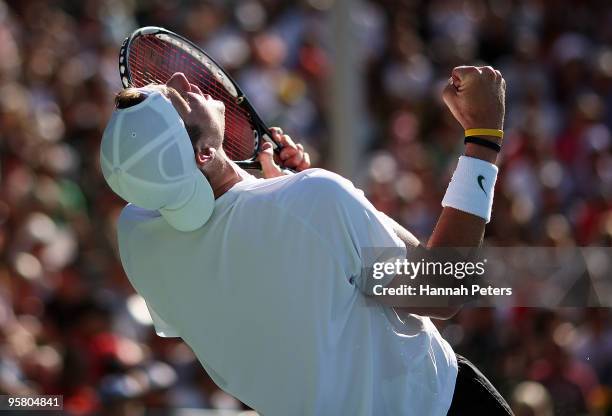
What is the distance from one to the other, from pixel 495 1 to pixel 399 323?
8.79 m

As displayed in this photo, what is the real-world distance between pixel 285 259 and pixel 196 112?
529mm

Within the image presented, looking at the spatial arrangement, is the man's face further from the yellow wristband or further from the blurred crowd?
the blurred crowd

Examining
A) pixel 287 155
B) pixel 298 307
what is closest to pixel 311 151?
pixel 287 155

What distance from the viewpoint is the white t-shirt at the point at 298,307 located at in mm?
3191

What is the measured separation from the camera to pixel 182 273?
336cm

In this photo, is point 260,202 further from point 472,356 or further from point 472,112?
point 472,356

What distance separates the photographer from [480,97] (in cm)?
341

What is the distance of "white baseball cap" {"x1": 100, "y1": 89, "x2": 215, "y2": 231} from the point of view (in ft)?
10.4

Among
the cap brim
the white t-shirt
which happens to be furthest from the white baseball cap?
the white t-shirt

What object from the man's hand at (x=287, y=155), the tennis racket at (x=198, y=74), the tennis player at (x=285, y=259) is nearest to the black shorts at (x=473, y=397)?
the tennis player at (x=285, y=259)

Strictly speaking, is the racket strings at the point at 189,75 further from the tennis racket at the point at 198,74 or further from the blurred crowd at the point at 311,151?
the blurred crowd at the point at 311,151

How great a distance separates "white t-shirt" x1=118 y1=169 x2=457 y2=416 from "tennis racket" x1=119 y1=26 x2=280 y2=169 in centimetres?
60

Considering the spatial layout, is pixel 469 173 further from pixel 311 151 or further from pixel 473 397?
pixel 311 151

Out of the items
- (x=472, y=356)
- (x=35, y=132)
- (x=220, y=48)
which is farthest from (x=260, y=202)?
(x=220, y=48)
